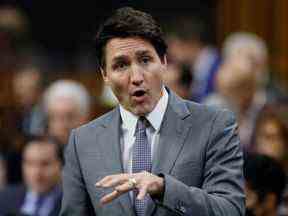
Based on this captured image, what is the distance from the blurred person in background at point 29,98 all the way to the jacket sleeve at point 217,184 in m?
4.22

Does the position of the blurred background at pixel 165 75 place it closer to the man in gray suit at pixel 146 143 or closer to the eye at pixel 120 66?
the man in gray suit at pixel 146 143

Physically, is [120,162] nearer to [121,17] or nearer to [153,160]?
[153,160]

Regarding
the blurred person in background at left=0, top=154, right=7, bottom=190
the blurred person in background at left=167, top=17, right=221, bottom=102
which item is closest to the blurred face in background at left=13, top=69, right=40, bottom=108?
the blurred person in background at left=167, top=17, right=221, bottom=102

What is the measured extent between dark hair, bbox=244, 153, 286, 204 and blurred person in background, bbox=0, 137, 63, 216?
1.64 meters

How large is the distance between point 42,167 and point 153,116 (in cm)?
294

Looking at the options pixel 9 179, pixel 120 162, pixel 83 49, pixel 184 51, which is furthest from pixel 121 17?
pixel 83 49

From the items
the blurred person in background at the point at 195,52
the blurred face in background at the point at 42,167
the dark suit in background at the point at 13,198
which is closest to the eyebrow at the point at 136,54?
the dark suit in background at the point at 13,198

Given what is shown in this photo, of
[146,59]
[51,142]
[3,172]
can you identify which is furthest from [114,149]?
[3,172]

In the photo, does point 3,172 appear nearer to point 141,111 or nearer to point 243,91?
point 243,91

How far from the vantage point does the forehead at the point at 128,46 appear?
3.85m

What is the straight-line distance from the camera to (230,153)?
3891 mm

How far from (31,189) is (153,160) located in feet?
9.88

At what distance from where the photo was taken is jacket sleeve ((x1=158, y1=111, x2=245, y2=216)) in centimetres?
370

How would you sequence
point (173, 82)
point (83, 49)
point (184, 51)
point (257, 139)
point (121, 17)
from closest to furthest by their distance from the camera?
point (121, 17) → point (257, 139) → point (173, 82) → point (184, 51) → point (83, 49)
